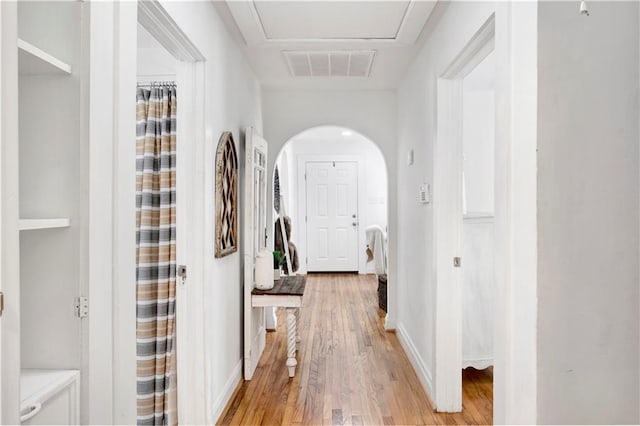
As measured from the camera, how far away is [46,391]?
105 cm

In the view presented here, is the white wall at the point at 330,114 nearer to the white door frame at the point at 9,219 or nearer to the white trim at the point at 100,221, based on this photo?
the white trim at the point at 100,221

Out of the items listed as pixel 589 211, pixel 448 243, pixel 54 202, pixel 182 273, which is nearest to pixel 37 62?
pixel 54 202

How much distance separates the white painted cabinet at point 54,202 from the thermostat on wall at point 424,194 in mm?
2192

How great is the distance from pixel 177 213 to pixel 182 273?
1.04ft

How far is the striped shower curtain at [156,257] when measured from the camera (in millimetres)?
2473

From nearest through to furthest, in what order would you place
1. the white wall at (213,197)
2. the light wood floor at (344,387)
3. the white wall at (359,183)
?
the white wall at (213,197)
the light wood floor at (344,387)
the white wall at (359,183)

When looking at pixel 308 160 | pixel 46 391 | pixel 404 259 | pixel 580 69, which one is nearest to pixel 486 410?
pixel 404 259

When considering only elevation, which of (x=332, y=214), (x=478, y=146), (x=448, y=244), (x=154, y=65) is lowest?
(x=448, y=244)

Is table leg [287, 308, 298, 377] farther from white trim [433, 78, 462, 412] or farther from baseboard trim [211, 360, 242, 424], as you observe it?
white trim [433, 78, 462, 412]

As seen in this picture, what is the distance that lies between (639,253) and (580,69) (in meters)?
0.61

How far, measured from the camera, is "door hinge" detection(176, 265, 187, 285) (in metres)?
2.31

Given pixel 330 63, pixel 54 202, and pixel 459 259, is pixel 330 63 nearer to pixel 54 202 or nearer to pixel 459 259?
pixel 459 259

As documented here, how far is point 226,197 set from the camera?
2756 millimetres

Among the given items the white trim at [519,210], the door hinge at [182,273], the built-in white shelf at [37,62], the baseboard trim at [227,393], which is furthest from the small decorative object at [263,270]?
the built-in white shelf at [37,62]
